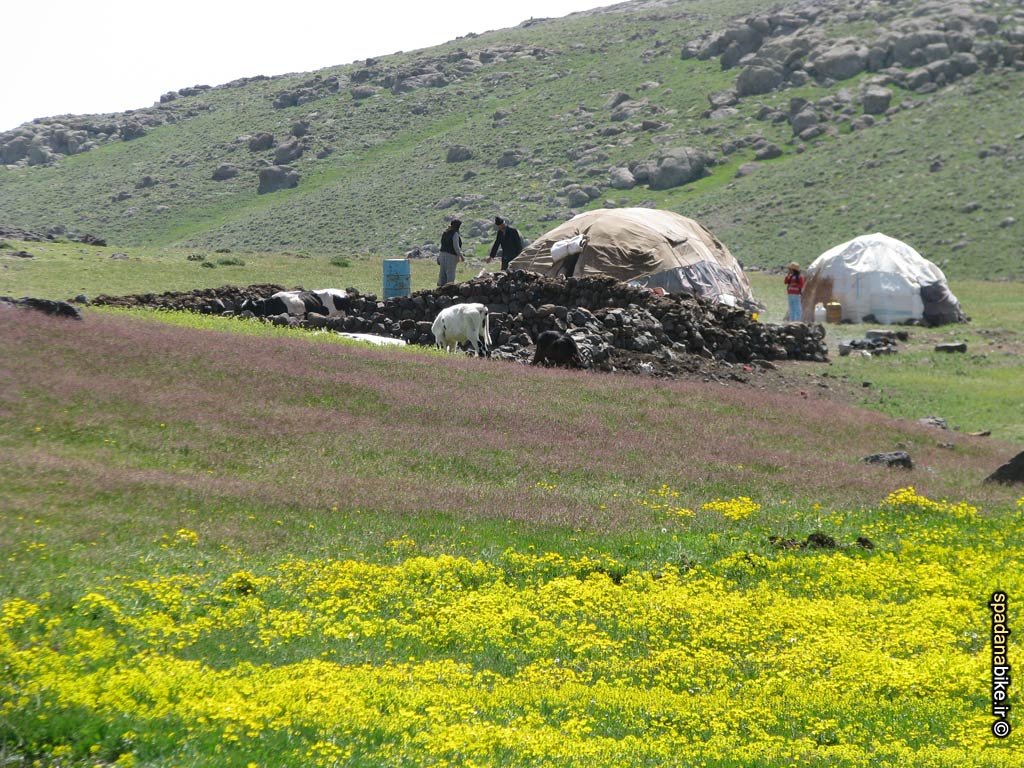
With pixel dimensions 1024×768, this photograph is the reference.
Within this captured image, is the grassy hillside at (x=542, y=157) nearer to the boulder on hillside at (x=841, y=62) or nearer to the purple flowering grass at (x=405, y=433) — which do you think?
the boulder on hillside at (x=841, y=62)

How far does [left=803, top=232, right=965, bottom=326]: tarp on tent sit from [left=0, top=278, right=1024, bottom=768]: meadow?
68.2 feet

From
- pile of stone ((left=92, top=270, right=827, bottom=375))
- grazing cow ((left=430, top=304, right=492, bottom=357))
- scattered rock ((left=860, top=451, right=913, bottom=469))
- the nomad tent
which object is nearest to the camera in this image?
scattered rock ((left=860, top=451, right=913, bottom=469))

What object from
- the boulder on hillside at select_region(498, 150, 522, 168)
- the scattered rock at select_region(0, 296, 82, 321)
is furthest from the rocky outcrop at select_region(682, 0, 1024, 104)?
the scattered rock at select_region(0, 296, 82, 321)

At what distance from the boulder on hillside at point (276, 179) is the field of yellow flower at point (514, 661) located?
118 metres

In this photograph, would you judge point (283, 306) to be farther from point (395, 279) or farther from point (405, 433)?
point (405, 433)

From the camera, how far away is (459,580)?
1176 centimetres

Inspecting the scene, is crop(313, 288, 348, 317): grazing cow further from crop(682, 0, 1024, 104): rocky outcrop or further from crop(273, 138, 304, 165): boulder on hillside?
crop(273, 138, 304, 165): boulder on hillside

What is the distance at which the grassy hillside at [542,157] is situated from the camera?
8161 centimetres

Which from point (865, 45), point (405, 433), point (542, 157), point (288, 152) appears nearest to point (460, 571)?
point (405, 433)

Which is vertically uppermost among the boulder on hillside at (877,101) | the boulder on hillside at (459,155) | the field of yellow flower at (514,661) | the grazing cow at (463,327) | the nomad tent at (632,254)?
the boulder on hillside at (877,101)

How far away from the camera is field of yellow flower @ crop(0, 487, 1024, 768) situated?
22.9 feet

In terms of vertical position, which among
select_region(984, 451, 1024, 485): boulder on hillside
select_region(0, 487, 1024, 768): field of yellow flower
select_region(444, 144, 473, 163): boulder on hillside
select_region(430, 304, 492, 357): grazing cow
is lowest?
select_region(984, 451, 1024, 485): boulder on hillside

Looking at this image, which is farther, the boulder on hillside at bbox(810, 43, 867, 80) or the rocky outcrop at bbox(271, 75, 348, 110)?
the rocky outcrop at bbox(271, 75, 348, 110)

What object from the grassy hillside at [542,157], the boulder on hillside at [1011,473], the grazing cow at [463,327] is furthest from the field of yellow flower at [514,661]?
the grassy hillside at [542,157]
